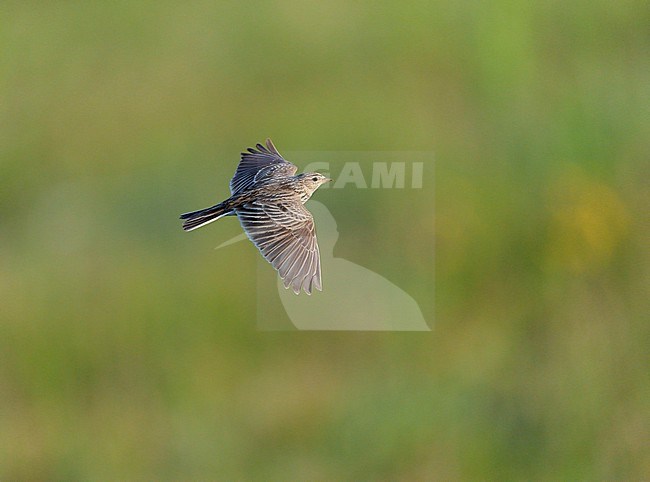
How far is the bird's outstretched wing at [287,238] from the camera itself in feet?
9.85

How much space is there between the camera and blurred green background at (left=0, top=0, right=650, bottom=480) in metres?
5.14

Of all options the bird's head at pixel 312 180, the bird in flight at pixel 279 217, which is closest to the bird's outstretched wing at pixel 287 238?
the bird in flight at pixel 279 217

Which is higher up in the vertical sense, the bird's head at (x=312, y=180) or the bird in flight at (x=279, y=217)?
the bird's head at (x=312, y=180)

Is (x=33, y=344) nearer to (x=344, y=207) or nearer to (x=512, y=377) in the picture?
(x=344, y=207)

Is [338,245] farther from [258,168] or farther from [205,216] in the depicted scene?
[205,216]

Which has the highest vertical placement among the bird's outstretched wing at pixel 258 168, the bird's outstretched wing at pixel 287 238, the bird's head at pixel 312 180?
the bird's outstretched wing at pixel 258 168

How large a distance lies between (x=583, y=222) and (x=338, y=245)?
1.35m

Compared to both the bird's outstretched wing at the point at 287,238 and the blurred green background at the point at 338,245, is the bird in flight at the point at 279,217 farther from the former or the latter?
the blurred green background at the point at 338,245

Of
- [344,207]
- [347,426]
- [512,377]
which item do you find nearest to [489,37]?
[344,207]

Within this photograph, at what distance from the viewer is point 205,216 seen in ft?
10.7

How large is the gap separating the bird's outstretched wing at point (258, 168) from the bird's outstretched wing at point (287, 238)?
20 centimetres

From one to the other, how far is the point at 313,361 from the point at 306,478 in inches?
24.2

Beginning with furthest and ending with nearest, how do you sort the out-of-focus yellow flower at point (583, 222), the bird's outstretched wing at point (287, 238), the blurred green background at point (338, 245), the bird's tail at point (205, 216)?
the out-of-focus yellow flower at point (583, 222)
the blurred green background at point (338, 245)
the bird's tail at point (205, 216)
the bird's outstretched wing at point (287, 238)

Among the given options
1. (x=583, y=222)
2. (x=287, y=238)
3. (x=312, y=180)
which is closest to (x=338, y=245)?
(x=583, y=222)
